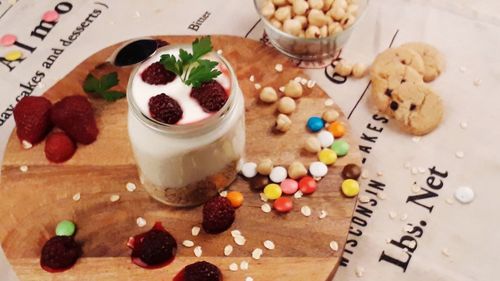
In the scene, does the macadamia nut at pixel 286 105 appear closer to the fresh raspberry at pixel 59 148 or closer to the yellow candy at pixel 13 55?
the fresh raspberry at pixel 59 148

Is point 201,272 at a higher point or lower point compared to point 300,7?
lower

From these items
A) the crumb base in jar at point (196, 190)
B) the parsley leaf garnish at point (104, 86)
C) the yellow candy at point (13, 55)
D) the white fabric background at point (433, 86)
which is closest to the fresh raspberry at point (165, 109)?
the crumb base in jar at point (196, 190)

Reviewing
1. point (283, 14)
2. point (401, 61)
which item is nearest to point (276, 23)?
point (283, 14)

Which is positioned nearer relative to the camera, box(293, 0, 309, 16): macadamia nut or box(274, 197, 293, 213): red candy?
box(274, 197, 293, 213): red candy

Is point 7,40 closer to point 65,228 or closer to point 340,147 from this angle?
point 65,228

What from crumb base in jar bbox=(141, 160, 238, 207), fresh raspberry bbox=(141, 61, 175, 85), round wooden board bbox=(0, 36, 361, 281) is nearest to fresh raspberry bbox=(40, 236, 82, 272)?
round wooden board bbox=(0, 36, 361, 281)

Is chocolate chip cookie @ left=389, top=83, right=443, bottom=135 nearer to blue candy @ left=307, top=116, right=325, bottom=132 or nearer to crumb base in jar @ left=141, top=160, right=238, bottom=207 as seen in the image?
blue candy @ left=307, top=116, right=325, bottom=132
